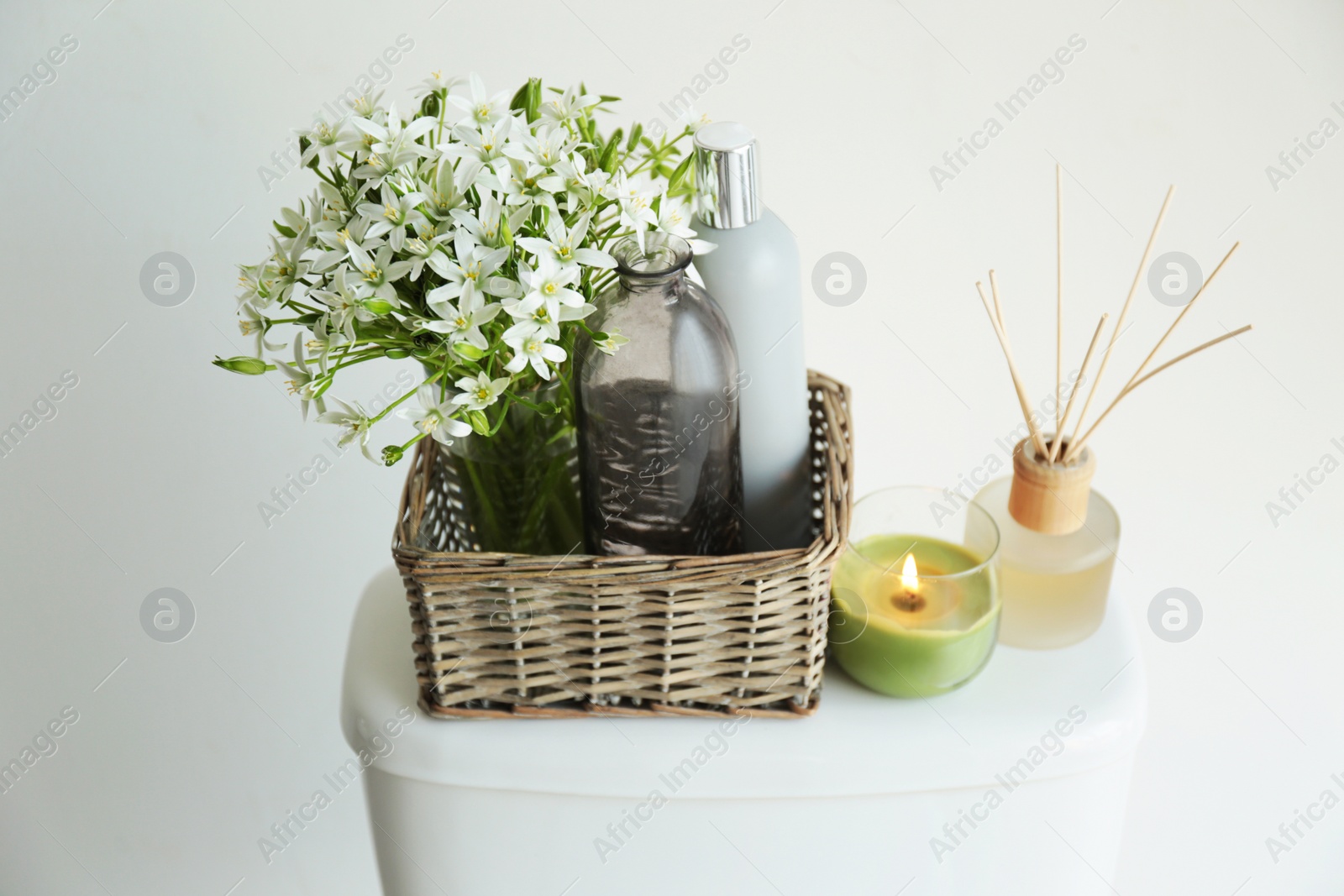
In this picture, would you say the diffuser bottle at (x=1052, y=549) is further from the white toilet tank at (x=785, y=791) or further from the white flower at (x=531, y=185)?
the white flower at (x=531, y=185)

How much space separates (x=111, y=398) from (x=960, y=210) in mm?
760

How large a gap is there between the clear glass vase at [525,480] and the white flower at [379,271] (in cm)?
14

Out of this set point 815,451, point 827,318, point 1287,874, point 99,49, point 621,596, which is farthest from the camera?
point 1287,874

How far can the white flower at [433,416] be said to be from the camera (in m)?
0.56

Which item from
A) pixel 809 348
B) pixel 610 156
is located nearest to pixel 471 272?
pixel 610 156

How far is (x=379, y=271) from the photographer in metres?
0.55

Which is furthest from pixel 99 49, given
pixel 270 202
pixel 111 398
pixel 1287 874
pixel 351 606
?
pixel 1287 874

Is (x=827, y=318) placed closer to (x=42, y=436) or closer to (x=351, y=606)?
(x=351, y=606)

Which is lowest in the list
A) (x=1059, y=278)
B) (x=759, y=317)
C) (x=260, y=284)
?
(x=260, y=284)

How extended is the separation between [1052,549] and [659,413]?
0.27m

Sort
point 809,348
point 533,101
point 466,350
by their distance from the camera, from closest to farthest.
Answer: point 466,350
point 533,101
point 809,348

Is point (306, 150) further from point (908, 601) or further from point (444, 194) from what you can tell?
point (908, 601)

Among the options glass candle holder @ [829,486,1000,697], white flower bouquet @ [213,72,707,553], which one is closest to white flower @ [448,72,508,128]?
white flower bouquet @ [213,72,707,553]

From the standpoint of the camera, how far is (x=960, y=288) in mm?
950
